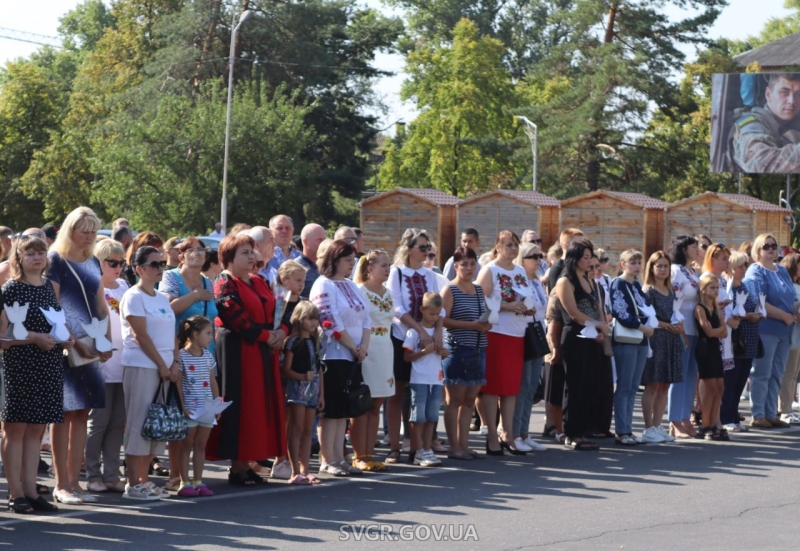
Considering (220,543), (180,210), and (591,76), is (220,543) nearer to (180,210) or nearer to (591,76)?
(180,210)

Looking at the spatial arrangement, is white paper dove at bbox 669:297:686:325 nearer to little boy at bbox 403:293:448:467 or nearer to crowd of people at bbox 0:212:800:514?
crowd of people at bbox 0:212:800:514

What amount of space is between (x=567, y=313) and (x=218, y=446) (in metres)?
3.76

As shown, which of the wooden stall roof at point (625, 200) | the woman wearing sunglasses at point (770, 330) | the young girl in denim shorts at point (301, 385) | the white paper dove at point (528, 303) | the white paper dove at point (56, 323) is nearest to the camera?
the white paper dove at point (56, 323)

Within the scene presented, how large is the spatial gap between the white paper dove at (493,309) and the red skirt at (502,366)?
231 millimetres

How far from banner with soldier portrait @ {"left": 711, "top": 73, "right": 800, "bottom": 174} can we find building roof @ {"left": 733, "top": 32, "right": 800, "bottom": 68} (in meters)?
30.0

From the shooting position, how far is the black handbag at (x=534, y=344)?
11.3 m

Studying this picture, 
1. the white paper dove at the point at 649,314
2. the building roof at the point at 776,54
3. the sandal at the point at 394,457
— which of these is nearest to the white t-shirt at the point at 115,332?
Answer: the sandal at the point at 394,457

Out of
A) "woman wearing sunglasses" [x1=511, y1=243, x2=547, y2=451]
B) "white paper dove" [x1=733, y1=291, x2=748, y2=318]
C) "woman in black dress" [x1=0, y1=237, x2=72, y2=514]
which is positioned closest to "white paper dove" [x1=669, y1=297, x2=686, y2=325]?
"white paper dove" [x1=733, y1=291, x2=748, y2=318]

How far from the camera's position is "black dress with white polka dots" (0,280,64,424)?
315 inches

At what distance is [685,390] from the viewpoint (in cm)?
1266

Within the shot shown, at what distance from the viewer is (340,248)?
390 inches

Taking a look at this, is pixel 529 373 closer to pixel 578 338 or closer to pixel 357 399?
pixel 578 338

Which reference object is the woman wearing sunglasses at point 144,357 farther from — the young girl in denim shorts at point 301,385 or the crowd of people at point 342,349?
the young girl in denim shorts at point 301,385

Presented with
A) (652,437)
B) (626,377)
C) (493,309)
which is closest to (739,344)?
(652,437)
